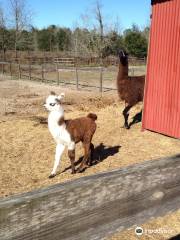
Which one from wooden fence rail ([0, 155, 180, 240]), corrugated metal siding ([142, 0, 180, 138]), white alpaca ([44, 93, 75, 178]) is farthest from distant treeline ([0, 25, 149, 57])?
wooden fence rail ([0, 155, 180, 240])

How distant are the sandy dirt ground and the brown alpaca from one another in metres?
0.79

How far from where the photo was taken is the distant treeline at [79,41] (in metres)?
49.7

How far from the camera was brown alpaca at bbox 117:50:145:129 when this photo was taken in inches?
388

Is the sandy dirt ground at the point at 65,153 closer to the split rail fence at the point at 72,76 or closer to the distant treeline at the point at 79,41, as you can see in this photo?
the split rail fence at the point at 72,76

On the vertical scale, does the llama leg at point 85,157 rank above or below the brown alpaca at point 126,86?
below

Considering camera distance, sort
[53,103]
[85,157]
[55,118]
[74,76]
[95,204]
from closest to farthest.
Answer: [95,204]
[53,103]
[55,118]
[85,157]
[74,76]

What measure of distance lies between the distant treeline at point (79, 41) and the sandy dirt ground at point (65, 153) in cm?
3640

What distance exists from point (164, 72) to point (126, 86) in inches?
50.9

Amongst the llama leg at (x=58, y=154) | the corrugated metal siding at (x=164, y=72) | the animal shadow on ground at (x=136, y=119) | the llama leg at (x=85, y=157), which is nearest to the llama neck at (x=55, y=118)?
the llama leg at (x=58, y=154)

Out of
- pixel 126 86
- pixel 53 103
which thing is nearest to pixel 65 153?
pixel 53 103

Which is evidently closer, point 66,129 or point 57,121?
point 57,121

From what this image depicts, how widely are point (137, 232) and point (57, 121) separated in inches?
102

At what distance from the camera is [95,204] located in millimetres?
1720

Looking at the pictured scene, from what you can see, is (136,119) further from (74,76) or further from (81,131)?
(74,76)
